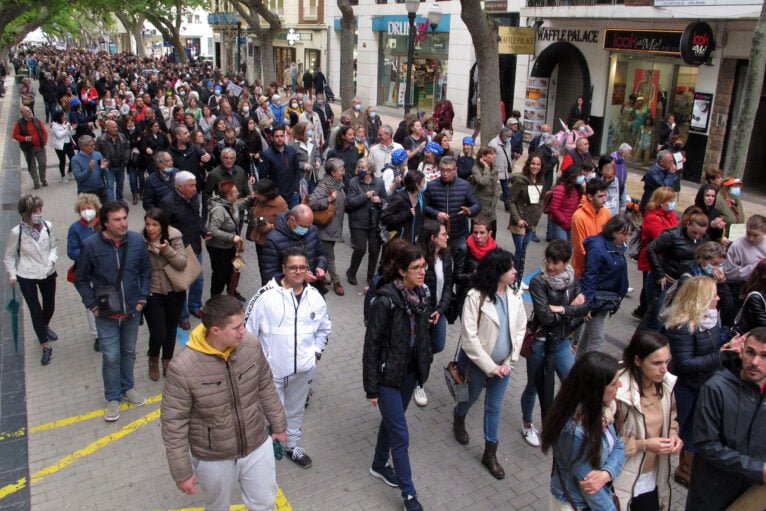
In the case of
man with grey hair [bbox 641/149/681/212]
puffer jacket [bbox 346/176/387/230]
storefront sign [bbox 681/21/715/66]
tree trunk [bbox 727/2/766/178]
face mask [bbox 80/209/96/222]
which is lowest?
puffer jacket [bbox 346/176/387/230]

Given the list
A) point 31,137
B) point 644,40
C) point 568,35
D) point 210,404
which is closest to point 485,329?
point 210,404

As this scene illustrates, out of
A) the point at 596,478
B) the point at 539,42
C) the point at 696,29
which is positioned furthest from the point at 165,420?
the point at 539,42

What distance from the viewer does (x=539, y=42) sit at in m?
21.1

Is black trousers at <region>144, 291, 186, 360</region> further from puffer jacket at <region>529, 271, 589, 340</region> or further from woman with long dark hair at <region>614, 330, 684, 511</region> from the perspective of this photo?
woman with long dark hair at <region>614, 330, 684, 511</region>

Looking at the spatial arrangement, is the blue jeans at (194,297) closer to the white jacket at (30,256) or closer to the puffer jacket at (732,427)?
the white jacket at (30,256)

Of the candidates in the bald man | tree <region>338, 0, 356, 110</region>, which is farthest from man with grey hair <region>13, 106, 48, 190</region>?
tree <region>338, 0, 356, 110</region>

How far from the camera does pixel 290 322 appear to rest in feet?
15.9

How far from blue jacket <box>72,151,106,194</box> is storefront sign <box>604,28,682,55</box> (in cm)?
1312

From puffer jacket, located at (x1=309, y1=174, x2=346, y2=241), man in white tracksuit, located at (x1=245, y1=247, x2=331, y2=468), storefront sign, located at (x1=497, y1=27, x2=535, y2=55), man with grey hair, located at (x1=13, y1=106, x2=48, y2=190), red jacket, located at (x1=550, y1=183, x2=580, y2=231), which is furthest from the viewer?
storefront sign, located at (x1=497, y1=27, x2=535, y2=55)

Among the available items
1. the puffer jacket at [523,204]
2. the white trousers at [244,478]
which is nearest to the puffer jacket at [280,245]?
the white trousers at [244,478]

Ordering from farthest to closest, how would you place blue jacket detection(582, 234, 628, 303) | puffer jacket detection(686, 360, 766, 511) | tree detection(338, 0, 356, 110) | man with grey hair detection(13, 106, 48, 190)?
1. tree detection(338, 0, 356, 110)
2. man with grey hair detection(13, 106, 48, 190)
3. blue jacket detection(582, 234, 628, 303)
4. puffer jacket detection(686, 360, 766, 511)

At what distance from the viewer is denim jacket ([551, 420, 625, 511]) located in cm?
327

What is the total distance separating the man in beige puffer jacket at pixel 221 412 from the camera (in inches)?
144

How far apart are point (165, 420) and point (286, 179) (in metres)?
6.67
